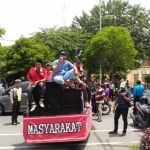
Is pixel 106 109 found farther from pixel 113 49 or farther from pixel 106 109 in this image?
pixel 113 49

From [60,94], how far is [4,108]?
8.59 m

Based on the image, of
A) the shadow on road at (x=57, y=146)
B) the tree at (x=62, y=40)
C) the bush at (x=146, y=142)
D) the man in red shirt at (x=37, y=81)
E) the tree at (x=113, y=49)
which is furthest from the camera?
the tree at (x=62, y=40)

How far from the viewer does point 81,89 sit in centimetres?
882

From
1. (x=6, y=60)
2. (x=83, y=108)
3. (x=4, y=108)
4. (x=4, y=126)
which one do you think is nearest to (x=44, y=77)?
(x=83, y=108)

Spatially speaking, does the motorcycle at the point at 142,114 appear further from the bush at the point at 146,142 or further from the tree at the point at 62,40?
the tree at the point at 62,40

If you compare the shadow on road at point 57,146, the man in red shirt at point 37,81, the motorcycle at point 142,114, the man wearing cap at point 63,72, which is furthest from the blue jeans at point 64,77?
the motorcycle at point 142,114

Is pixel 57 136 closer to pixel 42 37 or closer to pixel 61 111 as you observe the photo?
pixel 61 111

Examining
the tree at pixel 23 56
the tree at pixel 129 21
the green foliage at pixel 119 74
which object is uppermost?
the tree at pixel 129 21

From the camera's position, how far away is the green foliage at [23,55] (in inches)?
1193

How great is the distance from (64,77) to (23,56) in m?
22.6

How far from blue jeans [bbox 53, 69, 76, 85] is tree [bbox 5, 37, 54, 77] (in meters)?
21.7

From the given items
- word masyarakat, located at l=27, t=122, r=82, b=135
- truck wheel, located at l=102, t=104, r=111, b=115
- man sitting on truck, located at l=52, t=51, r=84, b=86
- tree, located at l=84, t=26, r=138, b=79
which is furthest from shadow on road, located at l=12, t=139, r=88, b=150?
tree, located at l=84, t=26, r=138, b=79

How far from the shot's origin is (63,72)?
8.64m

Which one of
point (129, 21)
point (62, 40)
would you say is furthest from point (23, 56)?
point (129, 21)
